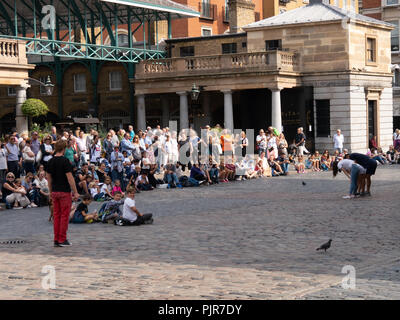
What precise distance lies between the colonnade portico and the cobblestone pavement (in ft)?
62.0

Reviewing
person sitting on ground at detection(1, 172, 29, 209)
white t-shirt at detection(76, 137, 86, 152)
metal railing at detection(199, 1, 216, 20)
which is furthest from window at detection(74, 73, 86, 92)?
person sitting on ground at detection(1, 172, 29, 209)

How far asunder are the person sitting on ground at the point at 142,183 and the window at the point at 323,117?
18.6m

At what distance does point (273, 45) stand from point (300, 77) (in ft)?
8.65

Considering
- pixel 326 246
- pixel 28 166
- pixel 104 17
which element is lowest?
pixel 326 246

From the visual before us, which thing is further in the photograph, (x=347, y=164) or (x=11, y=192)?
(x=347, y=164)

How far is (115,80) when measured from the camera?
164 feet

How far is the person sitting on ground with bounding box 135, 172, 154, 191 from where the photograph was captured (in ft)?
84.5

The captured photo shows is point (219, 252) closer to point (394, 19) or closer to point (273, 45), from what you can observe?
point (273, 45)

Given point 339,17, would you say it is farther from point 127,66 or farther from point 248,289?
point 248,289

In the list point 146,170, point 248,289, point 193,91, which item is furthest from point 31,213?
point 193,91

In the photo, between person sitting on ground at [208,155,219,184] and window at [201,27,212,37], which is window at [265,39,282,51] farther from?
person sitting on ground at [208,155,219,184]

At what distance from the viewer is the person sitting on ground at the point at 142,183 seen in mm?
25750

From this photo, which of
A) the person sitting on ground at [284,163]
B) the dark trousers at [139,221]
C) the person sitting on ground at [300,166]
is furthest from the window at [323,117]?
the dark trousers at [139,221]

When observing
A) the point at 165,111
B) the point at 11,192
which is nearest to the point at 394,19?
the point at 165,111
